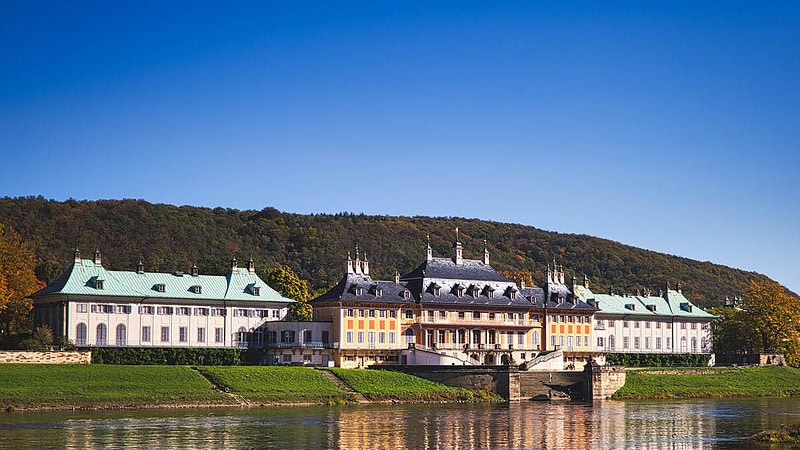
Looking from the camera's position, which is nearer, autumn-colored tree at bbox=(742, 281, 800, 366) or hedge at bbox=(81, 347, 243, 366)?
hedge at bbox=(81, 347, 243, 366)

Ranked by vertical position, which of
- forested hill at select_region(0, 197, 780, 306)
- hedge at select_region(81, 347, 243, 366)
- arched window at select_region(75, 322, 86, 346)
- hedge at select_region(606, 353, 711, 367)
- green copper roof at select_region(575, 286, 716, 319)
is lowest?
hedge at select_region(606, 353, 711, 367)

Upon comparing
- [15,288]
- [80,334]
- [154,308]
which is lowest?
[80,334]

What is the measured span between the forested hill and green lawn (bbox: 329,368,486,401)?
93.6ft

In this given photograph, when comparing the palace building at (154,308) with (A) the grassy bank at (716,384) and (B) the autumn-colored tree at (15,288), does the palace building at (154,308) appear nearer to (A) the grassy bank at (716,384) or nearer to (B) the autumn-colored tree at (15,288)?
(B) the autumn-colored tree at (15,288)

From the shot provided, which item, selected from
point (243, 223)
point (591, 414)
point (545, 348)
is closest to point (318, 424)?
Answer: point (591, 414)

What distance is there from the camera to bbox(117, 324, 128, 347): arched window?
8262 cm

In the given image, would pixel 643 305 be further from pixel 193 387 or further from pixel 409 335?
pixel 193 387

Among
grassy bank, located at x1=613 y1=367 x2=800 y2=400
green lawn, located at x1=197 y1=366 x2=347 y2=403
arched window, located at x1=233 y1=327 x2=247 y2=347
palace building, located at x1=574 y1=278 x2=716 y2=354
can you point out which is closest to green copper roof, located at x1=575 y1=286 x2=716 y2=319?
palace building, located at x1=574 y1=278 x2=716 y2=354

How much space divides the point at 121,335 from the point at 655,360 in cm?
4644

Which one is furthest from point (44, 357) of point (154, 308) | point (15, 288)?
point (15, 288)

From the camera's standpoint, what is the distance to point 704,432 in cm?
5612

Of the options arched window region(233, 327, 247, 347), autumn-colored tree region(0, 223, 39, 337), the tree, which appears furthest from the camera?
the tree

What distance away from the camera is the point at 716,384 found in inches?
3563

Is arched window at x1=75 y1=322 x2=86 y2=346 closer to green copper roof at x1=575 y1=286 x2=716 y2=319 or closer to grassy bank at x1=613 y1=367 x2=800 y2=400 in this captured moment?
grassy bank at x1=613 y1=367 x2=800 y2=400
